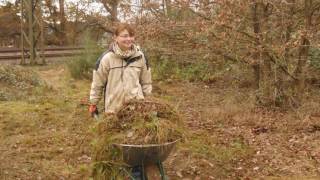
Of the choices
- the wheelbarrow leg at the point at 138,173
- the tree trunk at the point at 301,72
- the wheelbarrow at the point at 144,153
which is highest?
the tree trunk at the point at 301,72

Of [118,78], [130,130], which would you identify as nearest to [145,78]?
[118,78]

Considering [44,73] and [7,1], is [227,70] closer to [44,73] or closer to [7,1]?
[44,73]

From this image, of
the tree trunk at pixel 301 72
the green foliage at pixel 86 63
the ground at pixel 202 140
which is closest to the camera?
the ground at pixel 202 140

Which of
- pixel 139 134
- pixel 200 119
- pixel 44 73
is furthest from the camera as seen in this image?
pixel 44 73

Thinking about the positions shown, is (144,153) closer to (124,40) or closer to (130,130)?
(130,130)

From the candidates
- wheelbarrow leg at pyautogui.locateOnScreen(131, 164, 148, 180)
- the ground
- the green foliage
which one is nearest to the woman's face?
the ground

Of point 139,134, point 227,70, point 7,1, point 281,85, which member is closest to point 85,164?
point 139,134

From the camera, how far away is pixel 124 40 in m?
4.70

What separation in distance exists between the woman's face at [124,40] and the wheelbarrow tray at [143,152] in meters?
1.03

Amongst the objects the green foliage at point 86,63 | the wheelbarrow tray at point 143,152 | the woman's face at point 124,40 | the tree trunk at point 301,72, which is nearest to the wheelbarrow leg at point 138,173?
the wheelbarrow tray at point 143,152

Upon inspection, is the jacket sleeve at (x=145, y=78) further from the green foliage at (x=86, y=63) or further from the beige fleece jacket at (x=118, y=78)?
the green foliage at (x=86, y=63)

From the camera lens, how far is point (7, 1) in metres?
26.8

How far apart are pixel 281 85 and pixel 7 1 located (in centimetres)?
2127

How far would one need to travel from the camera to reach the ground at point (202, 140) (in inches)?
237
